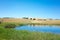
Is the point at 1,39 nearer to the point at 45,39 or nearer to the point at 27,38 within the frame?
the point at 27,38

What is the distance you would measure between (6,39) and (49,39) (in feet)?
18.8

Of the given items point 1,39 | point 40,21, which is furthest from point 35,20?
point 1,39

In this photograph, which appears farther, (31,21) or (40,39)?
(31,21)

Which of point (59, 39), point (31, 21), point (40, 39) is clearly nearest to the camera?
point (40, 39)

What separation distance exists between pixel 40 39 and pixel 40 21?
294 feet

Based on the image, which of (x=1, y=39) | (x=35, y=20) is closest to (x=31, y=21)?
(x=35, y=20)

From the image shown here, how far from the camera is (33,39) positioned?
812 inches

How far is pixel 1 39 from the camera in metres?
22.6

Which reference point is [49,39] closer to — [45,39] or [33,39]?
[45,39]

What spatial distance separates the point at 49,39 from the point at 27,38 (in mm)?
2845

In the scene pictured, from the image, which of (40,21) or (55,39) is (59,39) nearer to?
(55,39)

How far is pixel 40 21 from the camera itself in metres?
110

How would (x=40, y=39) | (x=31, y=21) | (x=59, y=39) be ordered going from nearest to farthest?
(x=40, y=39)
(x=59, y=39)
(x=31, y=21)

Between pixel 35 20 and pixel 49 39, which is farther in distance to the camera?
pixel 35 20
